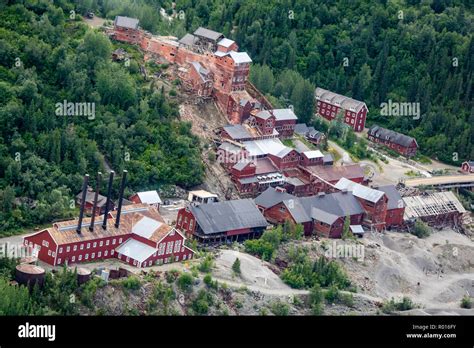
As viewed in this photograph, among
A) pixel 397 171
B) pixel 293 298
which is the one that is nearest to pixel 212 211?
pixel 293 298

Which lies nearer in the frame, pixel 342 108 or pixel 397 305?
pixel 397 305

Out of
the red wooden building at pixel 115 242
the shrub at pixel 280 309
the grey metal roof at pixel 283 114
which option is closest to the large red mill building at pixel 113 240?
the red wooden building at pixel 115 242

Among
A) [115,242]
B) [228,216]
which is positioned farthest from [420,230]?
[115,242]

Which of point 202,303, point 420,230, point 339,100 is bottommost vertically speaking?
point 420,230

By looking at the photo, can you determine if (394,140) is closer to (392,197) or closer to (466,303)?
(392,197)

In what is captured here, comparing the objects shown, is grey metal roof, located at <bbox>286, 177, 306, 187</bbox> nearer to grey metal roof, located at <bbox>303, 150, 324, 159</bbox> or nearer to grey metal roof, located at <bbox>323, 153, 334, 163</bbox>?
grey metal roof, located at <bbox>303, 150, 324, 159</bbox>

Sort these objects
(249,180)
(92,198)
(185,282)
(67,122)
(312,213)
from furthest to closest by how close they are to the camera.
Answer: (249,180), (67,122), (312,213), (92,198), (185,282)

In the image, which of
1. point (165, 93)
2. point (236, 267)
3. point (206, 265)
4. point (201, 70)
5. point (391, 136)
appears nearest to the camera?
point (206, 265)
